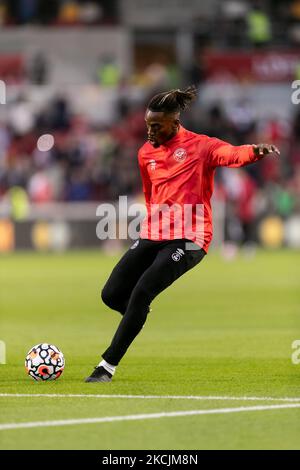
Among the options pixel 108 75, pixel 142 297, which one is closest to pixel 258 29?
pixel 108 75

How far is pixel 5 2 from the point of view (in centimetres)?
4650

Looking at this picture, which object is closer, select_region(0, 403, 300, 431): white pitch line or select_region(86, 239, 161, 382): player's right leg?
select_region(0, 403, 300, 431): white pitch line

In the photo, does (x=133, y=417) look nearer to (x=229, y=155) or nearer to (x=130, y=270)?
(x=130, y=270)

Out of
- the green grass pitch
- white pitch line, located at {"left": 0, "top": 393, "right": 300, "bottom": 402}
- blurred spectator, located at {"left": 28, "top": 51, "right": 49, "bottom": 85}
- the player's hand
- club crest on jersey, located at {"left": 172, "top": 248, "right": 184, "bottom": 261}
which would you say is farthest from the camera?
blurred spectator, located at {"left": 28, "top": 51, "right": 49, "bottom": 85}

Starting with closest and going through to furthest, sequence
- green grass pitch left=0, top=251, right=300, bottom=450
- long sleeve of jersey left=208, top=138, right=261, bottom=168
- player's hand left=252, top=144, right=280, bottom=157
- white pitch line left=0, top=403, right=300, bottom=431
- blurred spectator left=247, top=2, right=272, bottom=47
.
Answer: green grass pitch left=0, top=251, right=300, bottom=450
white pitch line left=0, top=403, right=300, bottom=431
player's hand left=252, top=144, right=280, bottom=157
long sleeve of jersey left=208, top=138, right=261, bottom=168
blurred spectator left=247, top=2, right=272, bottom=47

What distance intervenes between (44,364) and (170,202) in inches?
73.9

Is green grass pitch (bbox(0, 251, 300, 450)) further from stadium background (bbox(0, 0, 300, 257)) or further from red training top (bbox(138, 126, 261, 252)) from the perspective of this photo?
stadium background (bbox(0, 0, 300, 257))

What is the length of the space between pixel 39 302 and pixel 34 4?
2616 centimetres

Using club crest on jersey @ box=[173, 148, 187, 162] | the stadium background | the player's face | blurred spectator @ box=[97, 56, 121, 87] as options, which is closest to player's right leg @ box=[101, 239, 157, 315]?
club crest on jersey @ box=[173, 148, 187, 162]

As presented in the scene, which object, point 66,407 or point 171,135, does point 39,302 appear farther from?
point 66,407

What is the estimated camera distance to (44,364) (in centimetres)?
1189

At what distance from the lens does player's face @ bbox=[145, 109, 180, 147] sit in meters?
11.8
